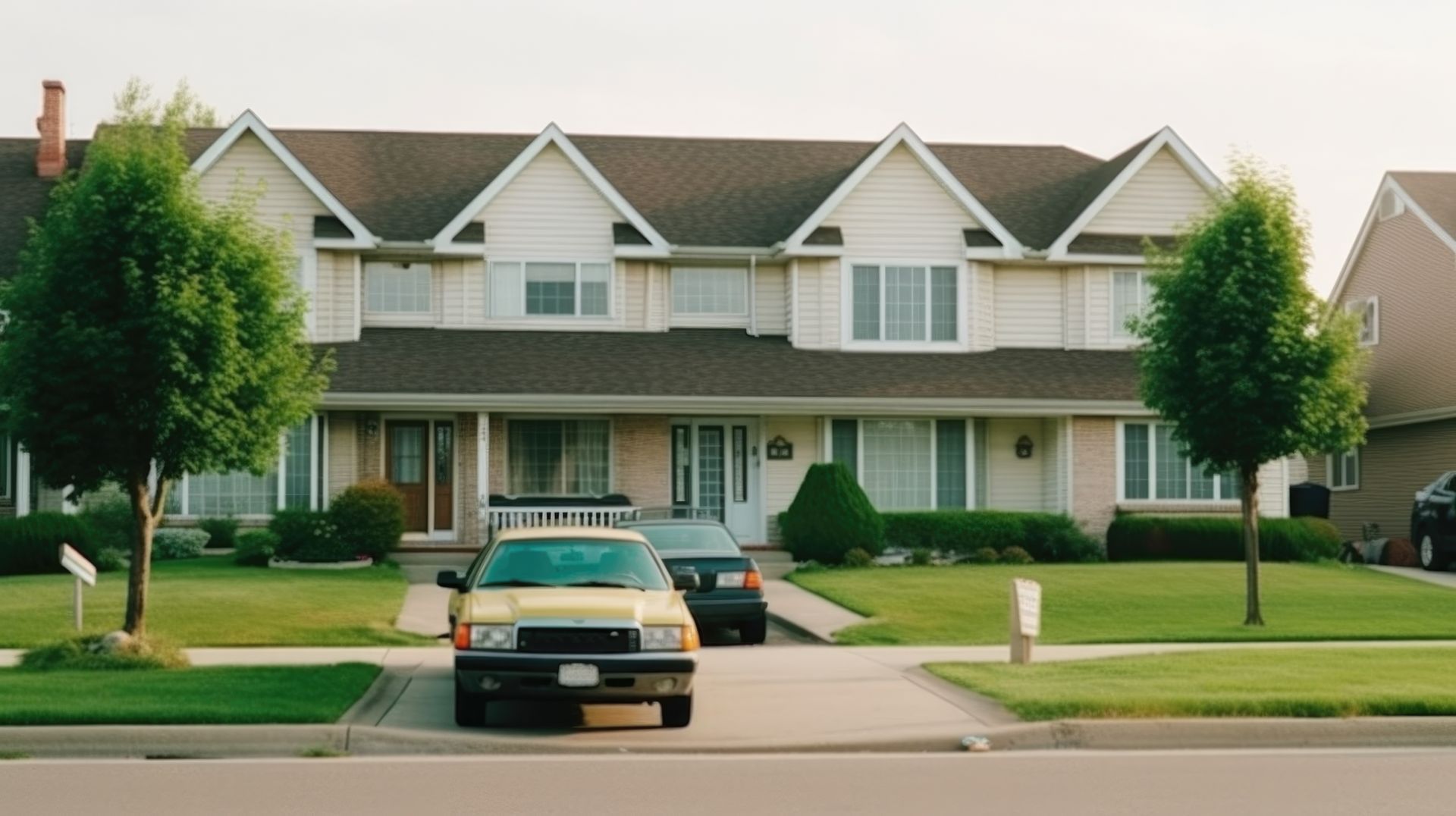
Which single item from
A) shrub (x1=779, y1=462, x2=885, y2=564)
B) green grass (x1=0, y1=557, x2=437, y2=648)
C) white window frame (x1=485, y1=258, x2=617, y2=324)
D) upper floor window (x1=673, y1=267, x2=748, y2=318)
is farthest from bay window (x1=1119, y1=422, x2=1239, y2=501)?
A: green grass (x1=0, y1=557, x2=437, y2=648)

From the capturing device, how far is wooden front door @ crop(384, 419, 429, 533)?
32125 millimetres

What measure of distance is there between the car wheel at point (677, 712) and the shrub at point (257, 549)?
655 inches

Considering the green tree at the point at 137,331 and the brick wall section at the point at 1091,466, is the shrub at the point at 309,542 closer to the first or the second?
the green tree at the point at 137,331

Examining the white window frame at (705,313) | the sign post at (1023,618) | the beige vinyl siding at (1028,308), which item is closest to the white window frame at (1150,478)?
the beige vinyl siding at (1028,308)

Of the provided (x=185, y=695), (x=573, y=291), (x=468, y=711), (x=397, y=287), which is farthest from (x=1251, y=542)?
(x=397, y=287)

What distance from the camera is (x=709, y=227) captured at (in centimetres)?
3469

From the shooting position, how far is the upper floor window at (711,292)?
34.2 meters

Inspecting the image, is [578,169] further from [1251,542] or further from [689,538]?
[1251,542]

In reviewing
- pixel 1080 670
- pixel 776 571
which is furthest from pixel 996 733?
pixel 776 571

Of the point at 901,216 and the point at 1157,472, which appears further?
the point at 901,216

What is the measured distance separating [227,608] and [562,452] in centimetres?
1113

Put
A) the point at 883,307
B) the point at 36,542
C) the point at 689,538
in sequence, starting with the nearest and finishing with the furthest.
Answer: the point at 689,538, the point at 36,542, the point at 883,307

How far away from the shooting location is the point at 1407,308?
3897cm

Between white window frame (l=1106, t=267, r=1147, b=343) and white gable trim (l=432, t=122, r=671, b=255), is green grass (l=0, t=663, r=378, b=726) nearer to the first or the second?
white gable trim (l=432, t=122, r=671, b=255)
